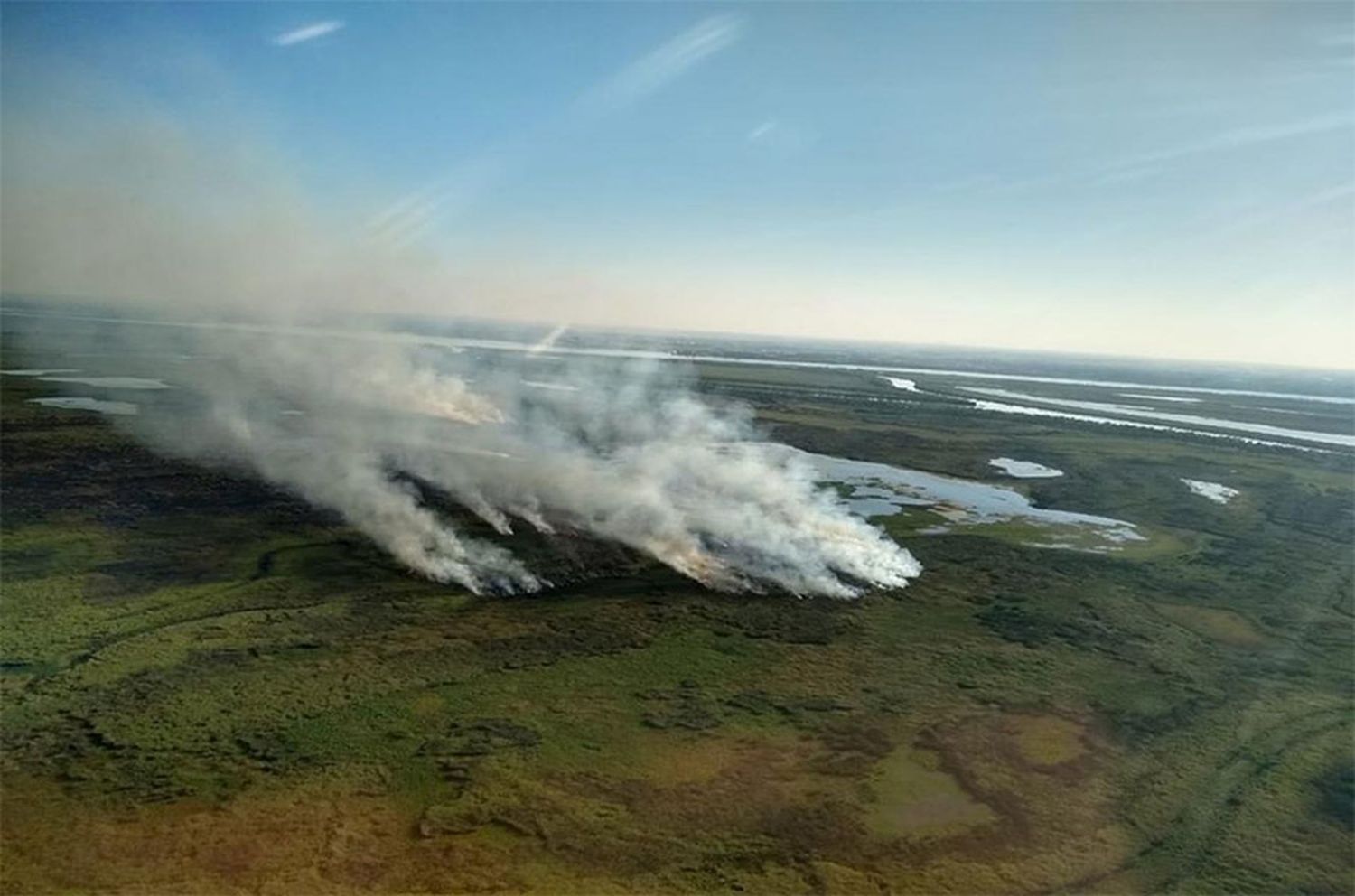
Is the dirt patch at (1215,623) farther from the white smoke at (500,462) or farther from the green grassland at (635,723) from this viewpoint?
the white smoke at (500,462)

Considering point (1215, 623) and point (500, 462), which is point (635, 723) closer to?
point (1215, 623)

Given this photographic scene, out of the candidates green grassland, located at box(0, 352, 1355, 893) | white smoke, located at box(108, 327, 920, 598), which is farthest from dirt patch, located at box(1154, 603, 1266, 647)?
white smoke, located at box(108, 327, 920, 598)

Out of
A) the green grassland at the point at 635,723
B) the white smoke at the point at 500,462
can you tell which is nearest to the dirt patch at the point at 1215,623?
the green grassland at the point at 635,723

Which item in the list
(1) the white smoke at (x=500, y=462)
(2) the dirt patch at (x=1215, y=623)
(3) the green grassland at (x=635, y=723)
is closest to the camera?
(3) the green grassland at (x=635, y=723)

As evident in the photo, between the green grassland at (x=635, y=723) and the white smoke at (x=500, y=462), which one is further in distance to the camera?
the white smoke at (x=500, y=462)

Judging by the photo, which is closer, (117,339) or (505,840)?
(505,840)

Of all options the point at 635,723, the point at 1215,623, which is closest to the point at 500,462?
the point at 635,723

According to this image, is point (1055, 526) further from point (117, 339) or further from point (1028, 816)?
point (117, 339)

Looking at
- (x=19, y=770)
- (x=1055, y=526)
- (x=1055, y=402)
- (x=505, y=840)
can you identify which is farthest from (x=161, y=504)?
(x=1055, y=402)
